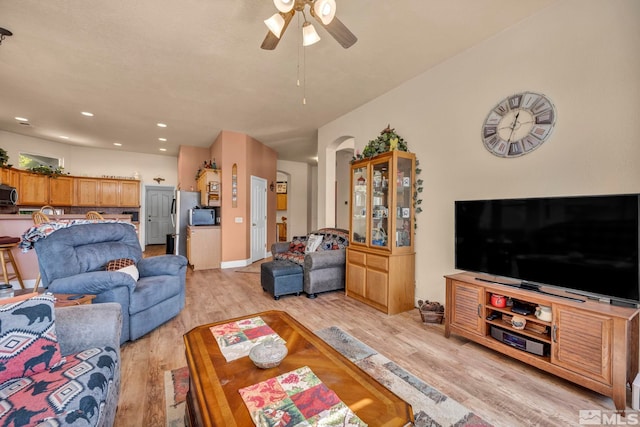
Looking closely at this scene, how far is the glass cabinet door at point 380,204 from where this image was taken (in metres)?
3.32

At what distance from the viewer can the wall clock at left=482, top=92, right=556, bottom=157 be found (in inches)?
89.0

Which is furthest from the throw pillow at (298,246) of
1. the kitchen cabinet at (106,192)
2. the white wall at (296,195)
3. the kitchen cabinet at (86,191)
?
the kitchen cabinet at (86,191)

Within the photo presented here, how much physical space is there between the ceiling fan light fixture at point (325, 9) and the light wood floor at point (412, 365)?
2594 millimetres

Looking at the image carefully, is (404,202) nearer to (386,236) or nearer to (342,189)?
(386,236)

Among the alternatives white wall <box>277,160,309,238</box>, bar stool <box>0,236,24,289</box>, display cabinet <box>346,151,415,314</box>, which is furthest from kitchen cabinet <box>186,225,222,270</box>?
display cabinet <box>346,151,415,314</box>

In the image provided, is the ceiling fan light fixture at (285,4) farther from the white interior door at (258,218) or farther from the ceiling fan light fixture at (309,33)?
the white interior door at (258,218)

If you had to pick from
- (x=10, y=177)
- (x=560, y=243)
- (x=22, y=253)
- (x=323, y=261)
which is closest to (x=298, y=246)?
(x=323, y=261)

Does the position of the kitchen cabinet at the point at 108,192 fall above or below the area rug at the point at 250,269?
above

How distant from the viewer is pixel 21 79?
3471 millimetres

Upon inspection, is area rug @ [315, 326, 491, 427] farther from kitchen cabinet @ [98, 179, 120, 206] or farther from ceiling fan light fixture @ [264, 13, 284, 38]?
kitchen cabinet @ [98, 179, 120, 206]

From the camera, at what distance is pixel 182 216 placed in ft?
19.6

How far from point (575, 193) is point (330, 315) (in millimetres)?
2547

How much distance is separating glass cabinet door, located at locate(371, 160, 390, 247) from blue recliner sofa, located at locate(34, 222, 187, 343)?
236 centimetres

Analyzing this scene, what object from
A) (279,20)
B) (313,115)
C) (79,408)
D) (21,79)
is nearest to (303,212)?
(313,115)
